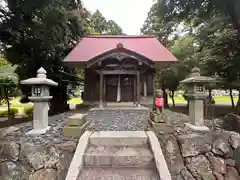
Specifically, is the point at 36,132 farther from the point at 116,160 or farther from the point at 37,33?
the point at 37,33

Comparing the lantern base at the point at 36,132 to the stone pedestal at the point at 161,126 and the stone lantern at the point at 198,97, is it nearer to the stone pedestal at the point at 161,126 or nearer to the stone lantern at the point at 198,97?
the stone pedestal at the point at 161,126

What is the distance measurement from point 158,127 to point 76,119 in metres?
2.25

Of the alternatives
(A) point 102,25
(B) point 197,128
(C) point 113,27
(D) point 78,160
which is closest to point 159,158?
(D) point 78,160

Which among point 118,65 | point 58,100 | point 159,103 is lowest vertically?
point 58,100

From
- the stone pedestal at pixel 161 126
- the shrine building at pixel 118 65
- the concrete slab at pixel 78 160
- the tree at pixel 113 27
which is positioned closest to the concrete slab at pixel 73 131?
the concrete slab at pixel 78 160

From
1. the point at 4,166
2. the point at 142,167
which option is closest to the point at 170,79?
the point at 142,167

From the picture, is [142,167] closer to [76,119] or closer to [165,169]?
[165,169]

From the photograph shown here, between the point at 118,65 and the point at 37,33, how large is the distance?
4.32 metres

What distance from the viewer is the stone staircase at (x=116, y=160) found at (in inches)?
129

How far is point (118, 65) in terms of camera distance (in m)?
9.21

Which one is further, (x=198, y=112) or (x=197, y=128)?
(x=198, y=112)

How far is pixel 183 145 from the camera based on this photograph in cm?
415

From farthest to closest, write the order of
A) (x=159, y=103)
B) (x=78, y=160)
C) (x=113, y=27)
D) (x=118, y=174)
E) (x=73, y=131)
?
(x=113, y=27), (x=159, y=103), (x=73, y=131), (x=78, y=160), (x=118, y=174)

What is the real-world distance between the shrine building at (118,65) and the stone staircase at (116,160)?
5000 mm
